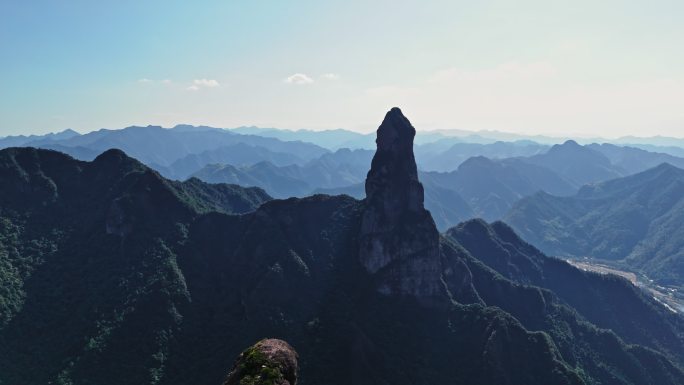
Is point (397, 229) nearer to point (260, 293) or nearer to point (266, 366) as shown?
point (260, 293)

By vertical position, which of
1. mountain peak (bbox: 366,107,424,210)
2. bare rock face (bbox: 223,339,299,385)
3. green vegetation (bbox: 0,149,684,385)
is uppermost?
mountain peak (bbox: 366,107,424,210)

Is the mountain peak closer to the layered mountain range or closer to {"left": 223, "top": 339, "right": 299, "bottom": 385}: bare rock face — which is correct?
the layered mountain range

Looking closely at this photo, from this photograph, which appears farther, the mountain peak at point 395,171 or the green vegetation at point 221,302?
the mountain peak at point 395,171

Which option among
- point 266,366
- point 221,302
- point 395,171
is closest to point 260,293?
point 221,302

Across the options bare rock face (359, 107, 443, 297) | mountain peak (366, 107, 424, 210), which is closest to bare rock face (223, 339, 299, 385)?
bare rock face (359, 107, 443, 297)

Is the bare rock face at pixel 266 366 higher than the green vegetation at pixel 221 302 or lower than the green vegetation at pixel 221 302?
higher

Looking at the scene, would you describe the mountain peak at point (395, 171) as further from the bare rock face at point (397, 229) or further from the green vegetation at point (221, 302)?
the green vegetation at point (221, 302)

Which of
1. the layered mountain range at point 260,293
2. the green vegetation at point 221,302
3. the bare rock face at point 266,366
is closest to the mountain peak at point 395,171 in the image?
the layered mountain range at point 260,293

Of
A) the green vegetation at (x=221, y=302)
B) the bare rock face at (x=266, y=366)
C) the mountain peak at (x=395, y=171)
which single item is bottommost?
the green vegetation at (x=221, y=302)
